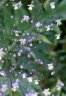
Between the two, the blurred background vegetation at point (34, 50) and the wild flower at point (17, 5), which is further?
the wild flower at point (17, 5)

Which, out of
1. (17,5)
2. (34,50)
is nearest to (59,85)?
(34,50)

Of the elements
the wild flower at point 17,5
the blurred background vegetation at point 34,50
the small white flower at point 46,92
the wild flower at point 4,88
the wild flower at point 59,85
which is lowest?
the small white flower at point 46,92

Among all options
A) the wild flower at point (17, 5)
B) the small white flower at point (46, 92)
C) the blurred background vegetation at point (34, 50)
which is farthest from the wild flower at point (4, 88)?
the wild flower at point (17, 5)

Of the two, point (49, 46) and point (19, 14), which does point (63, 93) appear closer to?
point (49, 46)

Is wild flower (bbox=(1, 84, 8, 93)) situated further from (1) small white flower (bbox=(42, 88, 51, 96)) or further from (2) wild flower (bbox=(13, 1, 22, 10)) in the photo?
(2) wild flower (bbox=(13, 1, 22, 10))

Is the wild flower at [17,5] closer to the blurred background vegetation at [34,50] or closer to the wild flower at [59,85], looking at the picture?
the blurred background vegetation at [34,50]

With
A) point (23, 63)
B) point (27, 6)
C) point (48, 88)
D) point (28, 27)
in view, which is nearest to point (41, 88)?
point (48, 88)

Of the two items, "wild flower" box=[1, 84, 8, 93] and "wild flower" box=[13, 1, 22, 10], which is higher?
"wild flower" box=[13, 1, 22, 10]

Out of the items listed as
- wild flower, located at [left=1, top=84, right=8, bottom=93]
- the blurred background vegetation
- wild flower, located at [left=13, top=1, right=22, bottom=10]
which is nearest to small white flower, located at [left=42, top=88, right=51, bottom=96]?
the blurred background vegetation

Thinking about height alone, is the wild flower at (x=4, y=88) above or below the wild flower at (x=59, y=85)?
above
